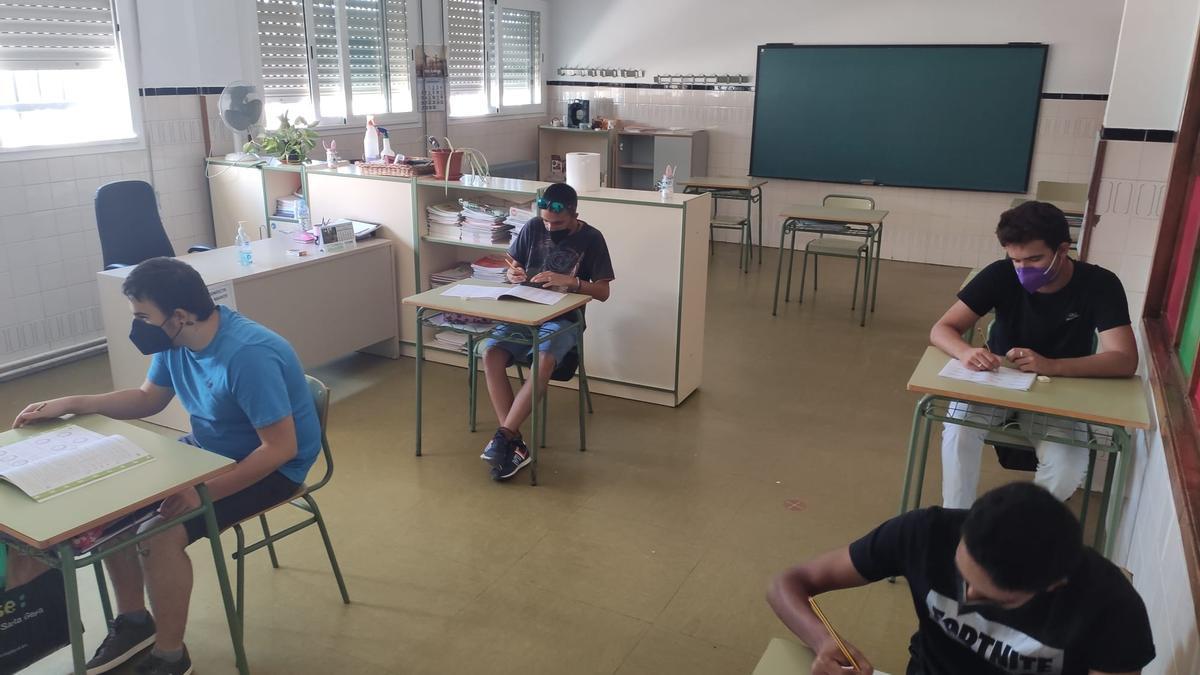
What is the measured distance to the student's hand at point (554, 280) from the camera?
3.88m

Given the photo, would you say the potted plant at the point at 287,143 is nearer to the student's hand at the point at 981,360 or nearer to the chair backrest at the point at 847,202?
the chair backrest at the point at 847,202

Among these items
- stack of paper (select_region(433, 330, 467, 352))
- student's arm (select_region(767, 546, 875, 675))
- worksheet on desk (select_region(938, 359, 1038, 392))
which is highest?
worksheet on desk (select_region(938, 359, 1038, 392))

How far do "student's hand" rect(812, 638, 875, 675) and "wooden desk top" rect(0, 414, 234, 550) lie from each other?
58.3 inches

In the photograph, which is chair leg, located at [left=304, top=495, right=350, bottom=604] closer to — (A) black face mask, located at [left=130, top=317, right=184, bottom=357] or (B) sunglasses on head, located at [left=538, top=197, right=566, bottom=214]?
(A) black face mask, located at [left=130, top=317, right=184, bottom=357]

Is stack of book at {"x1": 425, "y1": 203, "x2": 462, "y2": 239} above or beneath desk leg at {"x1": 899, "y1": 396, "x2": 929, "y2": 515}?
above

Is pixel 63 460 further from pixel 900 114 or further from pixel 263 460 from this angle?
pixel 900 114

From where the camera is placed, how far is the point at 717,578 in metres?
3.00

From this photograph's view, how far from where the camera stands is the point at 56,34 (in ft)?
15.8

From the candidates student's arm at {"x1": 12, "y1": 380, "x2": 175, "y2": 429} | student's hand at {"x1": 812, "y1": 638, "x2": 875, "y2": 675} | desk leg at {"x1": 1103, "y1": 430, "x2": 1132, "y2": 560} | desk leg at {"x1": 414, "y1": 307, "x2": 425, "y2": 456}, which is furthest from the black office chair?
desk leg at {"x1": 1103, "y1": 430, "x2": 1132, "y2": 560}

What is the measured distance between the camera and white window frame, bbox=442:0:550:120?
844 cm

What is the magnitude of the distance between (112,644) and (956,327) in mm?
2850

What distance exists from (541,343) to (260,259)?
5.66 ft

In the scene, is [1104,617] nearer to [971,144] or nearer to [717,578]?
[717,578]

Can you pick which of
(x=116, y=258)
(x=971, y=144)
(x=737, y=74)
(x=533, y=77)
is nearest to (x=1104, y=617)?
(x=116, y=258)
